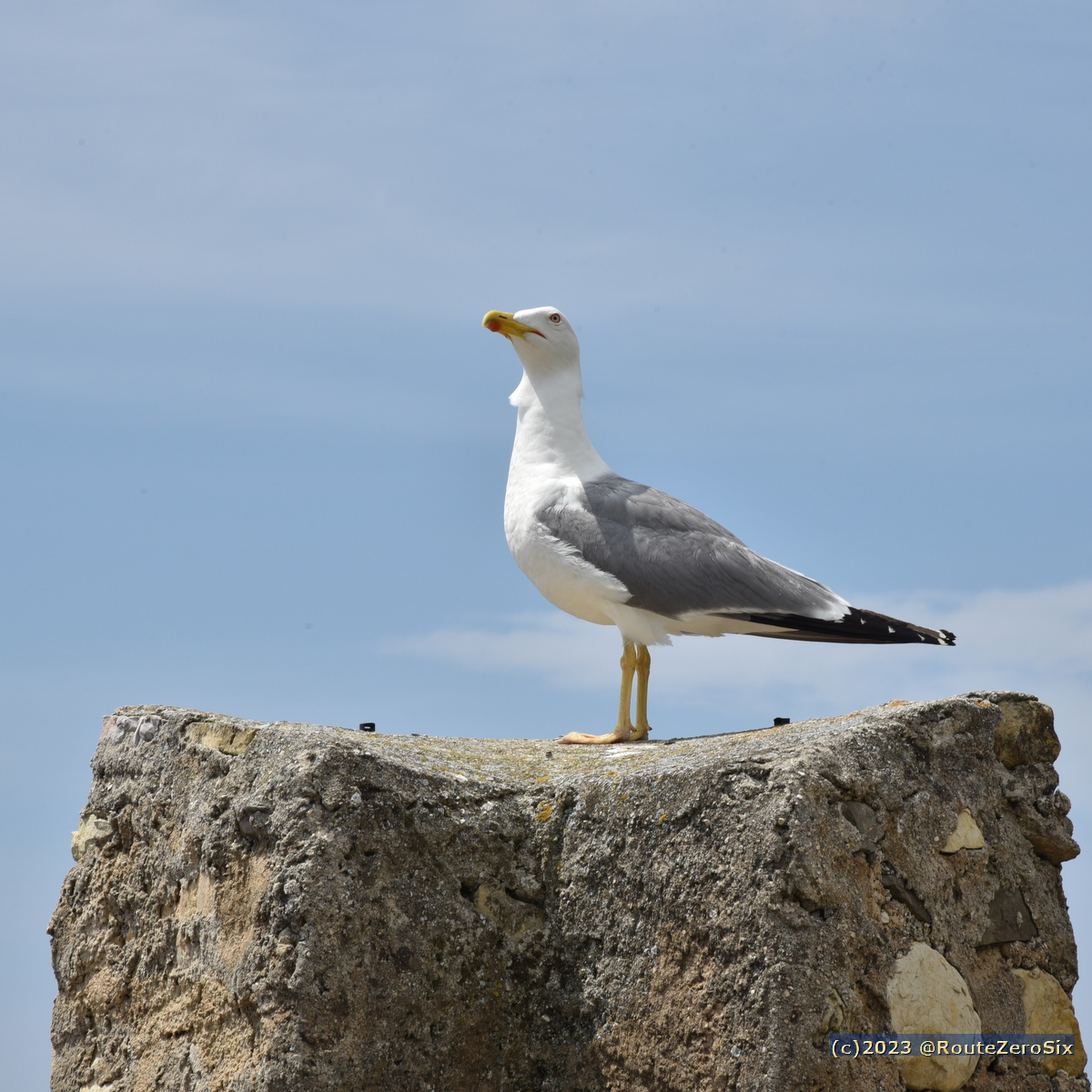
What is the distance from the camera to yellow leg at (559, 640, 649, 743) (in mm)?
7829

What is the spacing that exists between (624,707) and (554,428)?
1.97 metres

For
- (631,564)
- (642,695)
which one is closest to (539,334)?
(631,564)

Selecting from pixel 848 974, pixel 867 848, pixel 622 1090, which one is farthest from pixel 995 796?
pixel 622 1090

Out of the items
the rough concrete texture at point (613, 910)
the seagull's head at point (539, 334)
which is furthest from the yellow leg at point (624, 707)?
the seagull's head at point (539, 334)

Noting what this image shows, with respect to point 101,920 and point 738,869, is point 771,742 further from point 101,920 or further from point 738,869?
point 101,920

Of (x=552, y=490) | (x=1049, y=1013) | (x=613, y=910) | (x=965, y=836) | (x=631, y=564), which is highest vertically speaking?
(x=552, y=490)

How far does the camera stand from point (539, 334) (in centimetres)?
867

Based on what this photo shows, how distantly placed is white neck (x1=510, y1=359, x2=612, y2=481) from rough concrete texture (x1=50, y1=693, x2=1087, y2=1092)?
2596 millimetres

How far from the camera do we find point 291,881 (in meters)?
5.74

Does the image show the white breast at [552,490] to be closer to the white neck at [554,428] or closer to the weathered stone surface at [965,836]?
the white neck at [554,428]

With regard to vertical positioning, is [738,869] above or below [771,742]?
below

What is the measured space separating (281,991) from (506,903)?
3.64ft

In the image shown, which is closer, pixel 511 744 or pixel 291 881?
pixel 291 881

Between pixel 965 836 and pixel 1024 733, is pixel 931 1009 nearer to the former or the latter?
pixel 965 836
